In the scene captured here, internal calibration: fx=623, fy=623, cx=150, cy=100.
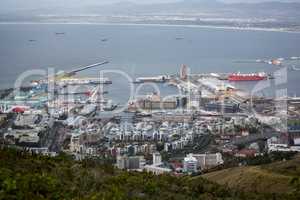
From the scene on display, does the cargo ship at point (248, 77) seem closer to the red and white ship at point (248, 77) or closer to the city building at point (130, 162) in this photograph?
the red and white ship at point (248, 77)

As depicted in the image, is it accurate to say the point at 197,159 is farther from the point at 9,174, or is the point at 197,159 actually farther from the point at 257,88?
the point at 257,88

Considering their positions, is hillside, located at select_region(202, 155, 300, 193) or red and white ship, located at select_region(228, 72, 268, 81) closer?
hillside, located at select_region(202, 155, 300, 193)

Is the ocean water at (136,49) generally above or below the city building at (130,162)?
above

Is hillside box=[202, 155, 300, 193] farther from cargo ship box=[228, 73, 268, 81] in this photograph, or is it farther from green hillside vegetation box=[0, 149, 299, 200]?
cargo ship box=[228, 73, 268, 81]

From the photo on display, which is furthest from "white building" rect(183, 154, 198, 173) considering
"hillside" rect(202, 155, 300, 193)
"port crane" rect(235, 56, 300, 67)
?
"port crane" rect(235, 56, 300, 67)

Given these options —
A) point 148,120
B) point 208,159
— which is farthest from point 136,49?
point 208,159

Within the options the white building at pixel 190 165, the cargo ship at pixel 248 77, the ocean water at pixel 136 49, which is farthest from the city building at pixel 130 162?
the cargo ship at pixel 248 77
